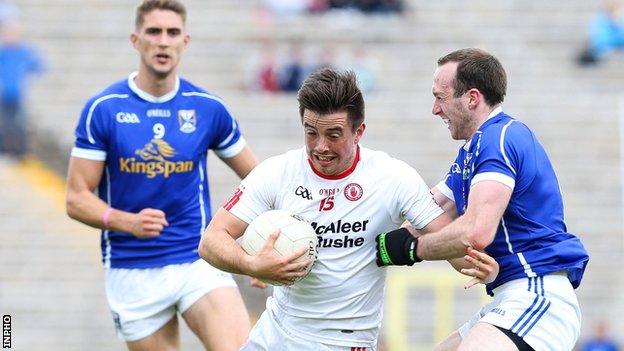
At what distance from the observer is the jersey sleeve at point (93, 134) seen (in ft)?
27.1

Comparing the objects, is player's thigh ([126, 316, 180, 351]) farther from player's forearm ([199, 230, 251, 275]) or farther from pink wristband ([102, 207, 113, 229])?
player's forearm ([199, 230, 251, 275])

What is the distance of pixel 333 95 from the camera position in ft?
21.6

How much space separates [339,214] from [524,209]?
968 mm

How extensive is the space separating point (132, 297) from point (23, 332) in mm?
8567

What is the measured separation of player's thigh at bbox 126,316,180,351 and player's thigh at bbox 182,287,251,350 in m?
0.26

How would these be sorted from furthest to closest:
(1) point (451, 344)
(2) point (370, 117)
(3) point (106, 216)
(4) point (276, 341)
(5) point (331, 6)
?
1. (5) point (331, 6)
2. (2) point (370, 117)
3. (3) point (106, 216)
4. (1) point (451, 344)
5. (4) point (276, 341)

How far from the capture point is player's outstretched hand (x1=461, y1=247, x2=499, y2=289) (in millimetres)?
6441

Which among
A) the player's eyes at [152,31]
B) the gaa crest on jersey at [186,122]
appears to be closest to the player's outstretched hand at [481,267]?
the gaa crest on jersey at [186,122]

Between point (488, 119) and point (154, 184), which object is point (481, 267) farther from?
point (154, 184)

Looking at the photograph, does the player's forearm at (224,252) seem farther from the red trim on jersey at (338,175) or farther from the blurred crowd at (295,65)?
the blurred crowd at (295,65)

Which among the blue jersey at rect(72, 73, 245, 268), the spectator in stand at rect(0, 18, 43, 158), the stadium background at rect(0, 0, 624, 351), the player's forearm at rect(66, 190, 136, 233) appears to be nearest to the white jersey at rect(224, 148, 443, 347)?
the player's forearm at rect(66, 190, 136, 233)

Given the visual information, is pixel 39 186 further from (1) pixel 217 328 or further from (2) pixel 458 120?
(2) pixel 458 120

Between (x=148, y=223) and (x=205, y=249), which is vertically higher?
(x=205, y=249)

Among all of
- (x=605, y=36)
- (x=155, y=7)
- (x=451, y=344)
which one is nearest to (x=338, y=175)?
(x=451, y=344)
